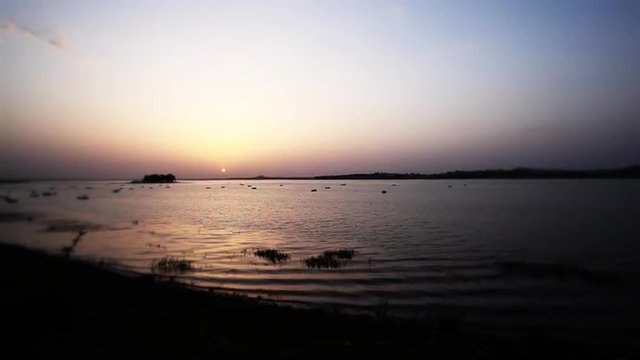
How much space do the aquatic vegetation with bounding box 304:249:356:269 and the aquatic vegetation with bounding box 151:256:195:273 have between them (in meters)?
6.97

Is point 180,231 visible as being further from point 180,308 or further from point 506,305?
point 506,305

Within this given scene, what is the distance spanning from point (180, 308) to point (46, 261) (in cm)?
1286

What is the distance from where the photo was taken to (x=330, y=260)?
86.1 feet

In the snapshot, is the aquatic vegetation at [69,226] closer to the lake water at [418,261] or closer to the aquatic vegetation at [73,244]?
the lake water at [418,261]

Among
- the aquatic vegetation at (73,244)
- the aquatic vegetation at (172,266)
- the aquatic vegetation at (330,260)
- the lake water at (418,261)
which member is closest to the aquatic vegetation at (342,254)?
the aquatic vegetation at (330,260)

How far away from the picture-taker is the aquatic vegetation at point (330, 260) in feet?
82.8

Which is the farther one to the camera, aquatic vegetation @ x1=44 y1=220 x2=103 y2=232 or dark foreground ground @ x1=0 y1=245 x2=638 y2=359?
aquatic vegetation @ x1=44 y1=220 x2=103 y2=232

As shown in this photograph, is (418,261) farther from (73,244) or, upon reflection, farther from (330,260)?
(73,244)

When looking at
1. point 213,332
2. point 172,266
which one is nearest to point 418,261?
point 172,266

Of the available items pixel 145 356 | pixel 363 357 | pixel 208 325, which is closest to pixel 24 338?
pixel 145 356

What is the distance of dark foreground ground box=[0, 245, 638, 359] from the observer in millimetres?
10367

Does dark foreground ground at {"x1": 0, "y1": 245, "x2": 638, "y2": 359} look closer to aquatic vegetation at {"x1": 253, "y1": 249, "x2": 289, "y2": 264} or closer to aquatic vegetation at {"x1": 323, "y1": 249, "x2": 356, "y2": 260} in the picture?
aquatic vegetation at {"x1": 253, "y1": 249, "x2": 289, "y2": 264}

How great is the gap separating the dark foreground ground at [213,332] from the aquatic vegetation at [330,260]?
912 cm

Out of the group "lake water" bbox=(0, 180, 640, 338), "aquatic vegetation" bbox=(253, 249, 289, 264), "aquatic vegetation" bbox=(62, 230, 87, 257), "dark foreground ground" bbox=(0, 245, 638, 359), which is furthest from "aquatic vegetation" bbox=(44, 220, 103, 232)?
"dark foreground ground" bbox=(0, 245, 638, 359)
